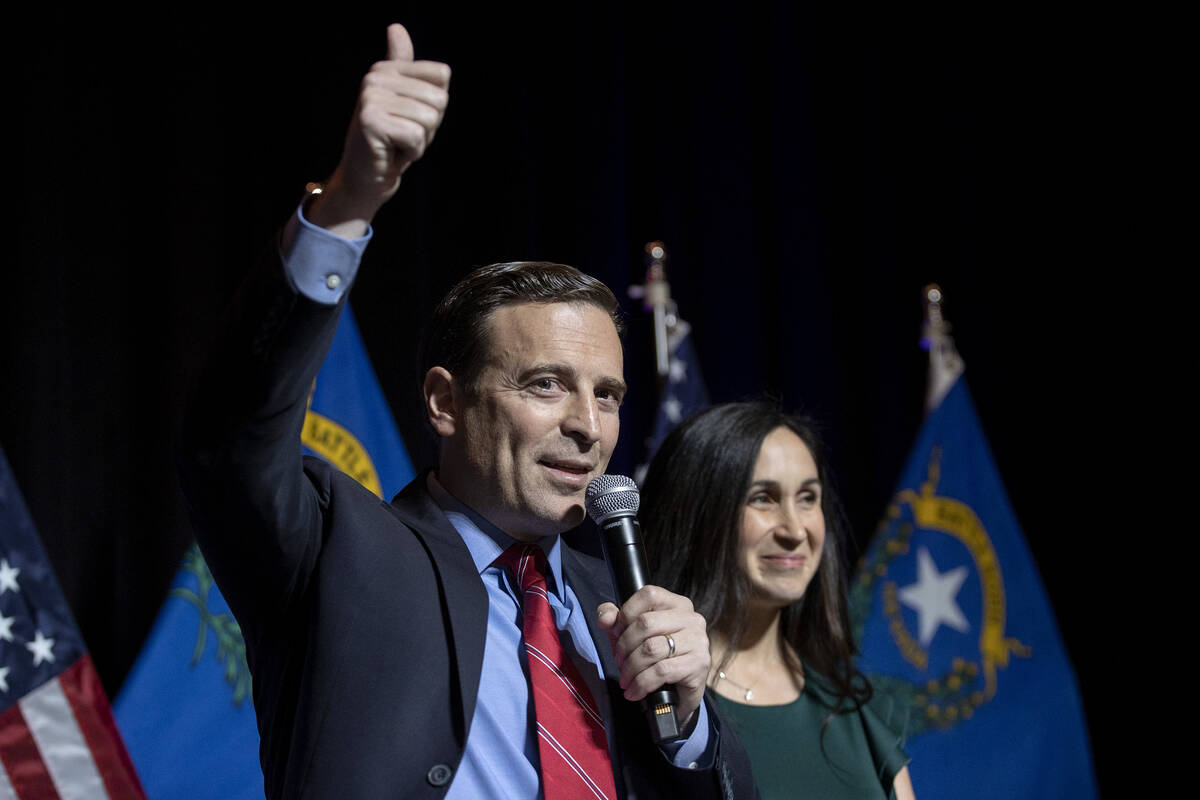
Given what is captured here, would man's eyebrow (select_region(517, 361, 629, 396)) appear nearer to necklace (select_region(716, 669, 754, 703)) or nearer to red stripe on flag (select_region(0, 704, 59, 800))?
necklace (select_region(716, 669, 754, 703))

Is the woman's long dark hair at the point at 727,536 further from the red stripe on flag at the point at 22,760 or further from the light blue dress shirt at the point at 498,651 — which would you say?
the red stripe on flag at the point at 22,760

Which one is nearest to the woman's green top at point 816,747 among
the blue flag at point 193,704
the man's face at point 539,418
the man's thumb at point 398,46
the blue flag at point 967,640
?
the man's face at point 539,418

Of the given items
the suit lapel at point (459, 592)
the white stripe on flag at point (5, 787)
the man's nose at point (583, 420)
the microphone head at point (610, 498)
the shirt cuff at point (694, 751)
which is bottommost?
the white stripe on flag at point (5, 787)

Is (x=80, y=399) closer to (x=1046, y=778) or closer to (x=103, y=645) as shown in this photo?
(x=103, y=645)

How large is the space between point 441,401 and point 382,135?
0.51 metres

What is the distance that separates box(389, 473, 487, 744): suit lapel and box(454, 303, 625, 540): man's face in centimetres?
6

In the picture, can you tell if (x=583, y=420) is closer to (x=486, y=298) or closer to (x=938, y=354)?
(x=486, y=298)

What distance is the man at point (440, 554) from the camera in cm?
99

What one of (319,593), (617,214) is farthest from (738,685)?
(617,214)

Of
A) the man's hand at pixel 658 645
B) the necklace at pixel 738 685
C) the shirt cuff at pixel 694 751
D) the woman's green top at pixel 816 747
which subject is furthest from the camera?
the necklace at pixel 738 685

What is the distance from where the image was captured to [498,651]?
4.08 feet

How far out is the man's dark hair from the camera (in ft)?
4.55

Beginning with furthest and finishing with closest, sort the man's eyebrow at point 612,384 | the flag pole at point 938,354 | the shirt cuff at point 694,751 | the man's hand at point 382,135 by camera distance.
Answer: the flag pole at point 938,354, the man's eyebrow at point 612,384, the shirt cuff at point 694,751, the man's hand at point 382,135

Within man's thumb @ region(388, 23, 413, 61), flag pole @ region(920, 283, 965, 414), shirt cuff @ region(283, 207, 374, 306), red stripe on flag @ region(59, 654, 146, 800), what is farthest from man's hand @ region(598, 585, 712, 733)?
flag pole @ region(920, 283, 965, 414)
